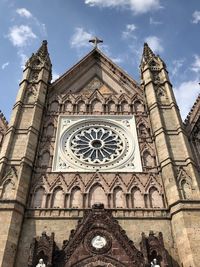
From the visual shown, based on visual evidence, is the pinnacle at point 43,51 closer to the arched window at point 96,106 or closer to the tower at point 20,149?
the tower at point 20,149

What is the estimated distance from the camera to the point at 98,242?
459 inches

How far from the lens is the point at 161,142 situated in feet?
51.4

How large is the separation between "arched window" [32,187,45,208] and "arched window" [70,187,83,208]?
1197 mm

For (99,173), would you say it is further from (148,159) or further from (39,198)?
(39,198)

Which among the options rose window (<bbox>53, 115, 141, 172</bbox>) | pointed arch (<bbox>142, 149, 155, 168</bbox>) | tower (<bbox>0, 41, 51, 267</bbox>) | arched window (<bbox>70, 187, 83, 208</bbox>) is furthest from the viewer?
pointed arch (<bbox>142, 149, 155, 168</bbox>)

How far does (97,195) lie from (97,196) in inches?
2.0

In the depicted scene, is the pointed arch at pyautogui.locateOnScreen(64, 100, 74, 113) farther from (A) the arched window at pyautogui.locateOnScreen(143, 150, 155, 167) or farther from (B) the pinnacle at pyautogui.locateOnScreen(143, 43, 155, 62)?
(B) the pinnacle at pyautogui.locateOnScreen(143, 43, 155, 62)

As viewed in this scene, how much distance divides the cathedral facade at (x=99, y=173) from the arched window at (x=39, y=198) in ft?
0.14

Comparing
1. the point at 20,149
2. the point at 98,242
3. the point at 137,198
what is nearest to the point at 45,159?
the point at 20,149

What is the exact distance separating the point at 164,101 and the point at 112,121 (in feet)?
10.3

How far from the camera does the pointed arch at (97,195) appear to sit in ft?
44.9

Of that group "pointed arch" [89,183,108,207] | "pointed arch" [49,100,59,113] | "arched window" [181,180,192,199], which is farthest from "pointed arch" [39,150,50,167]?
"arched window" [181,180,192,199]

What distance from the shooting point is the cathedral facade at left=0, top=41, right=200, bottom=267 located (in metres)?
11.6

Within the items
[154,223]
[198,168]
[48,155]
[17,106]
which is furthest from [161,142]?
[17,106]
